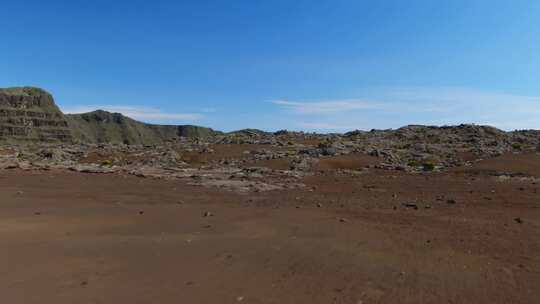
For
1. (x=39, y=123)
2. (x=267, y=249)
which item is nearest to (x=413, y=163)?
(x=267, y=249)

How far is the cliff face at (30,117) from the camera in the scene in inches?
5236

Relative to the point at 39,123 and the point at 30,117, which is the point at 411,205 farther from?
the point at 39,123

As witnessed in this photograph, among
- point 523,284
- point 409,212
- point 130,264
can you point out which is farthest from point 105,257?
point 409,212

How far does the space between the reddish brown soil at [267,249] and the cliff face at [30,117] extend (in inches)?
5180

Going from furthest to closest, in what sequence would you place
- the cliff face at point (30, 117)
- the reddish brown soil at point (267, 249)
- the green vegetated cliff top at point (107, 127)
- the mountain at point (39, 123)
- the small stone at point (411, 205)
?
the green vegetated cliff top at point (107, 127)
the mountain at point (39, 123)
the cliff face at point (30, 117)
the small stone at point (411, 205)
the reddish brown soil at point (267, 249)

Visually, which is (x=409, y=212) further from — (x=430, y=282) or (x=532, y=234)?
(x=430, y=282)

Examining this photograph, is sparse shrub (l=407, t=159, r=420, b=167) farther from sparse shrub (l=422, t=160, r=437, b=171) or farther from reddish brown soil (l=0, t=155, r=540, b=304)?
reddish brown soil (l=0, t=155, r=540, b=304)

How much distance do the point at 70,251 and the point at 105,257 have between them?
0.78 meters

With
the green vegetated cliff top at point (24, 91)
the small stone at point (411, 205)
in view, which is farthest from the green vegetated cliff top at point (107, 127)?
the small stone at point (411, 205)

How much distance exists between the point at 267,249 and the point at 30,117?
156500 millimetres

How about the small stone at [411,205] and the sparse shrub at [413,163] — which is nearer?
the small stone at [411,205]

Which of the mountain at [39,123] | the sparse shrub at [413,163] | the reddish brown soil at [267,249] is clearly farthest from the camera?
the mountain at [39,123]

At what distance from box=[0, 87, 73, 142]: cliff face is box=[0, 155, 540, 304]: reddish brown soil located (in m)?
132

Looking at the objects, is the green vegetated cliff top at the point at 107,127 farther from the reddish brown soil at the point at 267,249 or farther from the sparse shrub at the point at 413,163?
the reddish brown soil at the point at 267,249
